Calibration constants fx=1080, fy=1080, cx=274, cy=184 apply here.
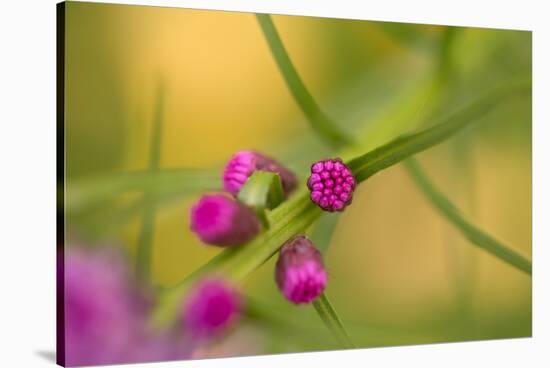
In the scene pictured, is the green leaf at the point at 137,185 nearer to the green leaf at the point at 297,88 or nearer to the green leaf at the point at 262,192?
the green leaf at the point at 262,192

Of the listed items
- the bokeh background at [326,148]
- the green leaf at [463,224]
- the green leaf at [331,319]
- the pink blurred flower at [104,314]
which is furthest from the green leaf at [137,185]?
the green leaf at [463,224]

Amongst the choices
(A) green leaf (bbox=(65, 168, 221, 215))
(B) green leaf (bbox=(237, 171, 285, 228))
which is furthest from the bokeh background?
(B) green leaf (bbox=(237, 171, 285, 228))

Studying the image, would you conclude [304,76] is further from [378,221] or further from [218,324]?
[218,324]

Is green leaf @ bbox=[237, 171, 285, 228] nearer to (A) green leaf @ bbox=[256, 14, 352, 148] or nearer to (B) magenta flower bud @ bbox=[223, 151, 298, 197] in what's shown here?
(B) magenta flower bud @ bbox=[223, 151, 298, 197]

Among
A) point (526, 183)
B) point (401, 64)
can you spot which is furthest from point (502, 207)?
point (401, 64)

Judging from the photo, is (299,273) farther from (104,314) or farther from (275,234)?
(104,314)
